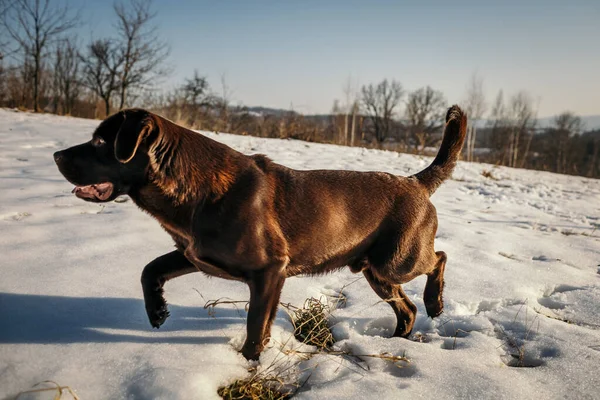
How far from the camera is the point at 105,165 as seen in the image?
2270 mm

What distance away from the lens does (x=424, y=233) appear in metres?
2.78

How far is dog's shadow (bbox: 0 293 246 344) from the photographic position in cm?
216

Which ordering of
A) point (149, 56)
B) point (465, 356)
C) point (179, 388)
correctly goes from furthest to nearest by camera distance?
point (149, 56) < point (465, 356) < point (179, 388)

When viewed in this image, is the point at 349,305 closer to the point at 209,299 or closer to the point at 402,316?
the point at 402,316

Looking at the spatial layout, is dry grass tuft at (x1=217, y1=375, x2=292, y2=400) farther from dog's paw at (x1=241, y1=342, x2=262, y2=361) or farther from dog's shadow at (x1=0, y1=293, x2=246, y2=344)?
dog's shadow at (x1=0, y1=293, x2=246, y2=344)

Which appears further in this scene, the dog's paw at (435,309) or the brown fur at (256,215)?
the dog's paw at (435,309)

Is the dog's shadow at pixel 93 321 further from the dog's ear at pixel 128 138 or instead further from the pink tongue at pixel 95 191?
the dog's ear at pixel 128 138

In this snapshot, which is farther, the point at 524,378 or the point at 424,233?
the point at 424,233

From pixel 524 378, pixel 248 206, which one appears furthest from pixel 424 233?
pixel 248 206

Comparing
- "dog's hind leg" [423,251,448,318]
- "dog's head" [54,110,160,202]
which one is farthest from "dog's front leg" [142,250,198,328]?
"dog's hind leg" [423,251,448,318]

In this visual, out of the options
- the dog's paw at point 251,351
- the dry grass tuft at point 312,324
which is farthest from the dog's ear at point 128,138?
the dry grass tuft at point 312,324

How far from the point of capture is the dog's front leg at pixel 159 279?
237cm

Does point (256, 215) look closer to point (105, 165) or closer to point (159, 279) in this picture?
point (159, 279)

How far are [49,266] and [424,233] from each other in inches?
110
